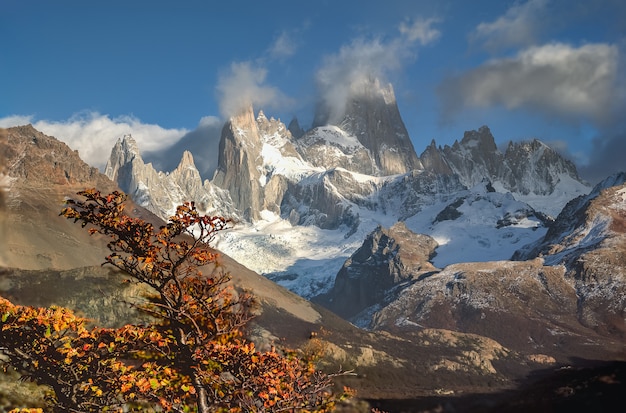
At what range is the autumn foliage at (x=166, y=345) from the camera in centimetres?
2033

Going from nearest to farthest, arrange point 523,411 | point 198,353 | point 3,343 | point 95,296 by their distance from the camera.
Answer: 1. point 198,353
2. point 3,343
3. point 523,411
4. point 95,296

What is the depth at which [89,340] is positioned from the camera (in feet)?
85.0

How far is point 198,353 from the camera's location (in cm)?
2188

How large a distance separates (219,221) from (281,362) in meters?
7.77

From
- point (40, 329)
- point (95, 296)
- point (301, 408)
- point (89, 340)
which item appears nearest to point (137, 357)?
point (89, 340)

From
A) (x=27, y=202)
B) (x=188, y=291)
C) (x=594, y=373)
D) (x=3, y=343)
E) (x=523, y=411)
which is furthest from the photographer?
(x=27, y=202)

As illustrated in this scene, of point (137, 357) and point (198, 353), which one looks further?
point (137, 357)

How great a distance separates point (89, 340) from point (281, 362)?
28.1 ft

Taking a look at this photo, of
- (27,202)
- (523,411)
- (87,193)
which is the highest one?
(27,202)

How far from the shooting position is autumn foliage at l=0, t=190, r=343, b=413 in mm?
20328

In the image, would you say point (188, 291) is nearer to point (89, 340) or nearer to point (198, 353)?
point (198, 353)

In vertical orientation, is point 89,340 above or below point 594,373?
below

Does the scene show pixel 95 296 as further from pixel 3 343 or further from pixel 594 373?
pixel 3 343

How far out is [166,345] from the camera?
22109mm
